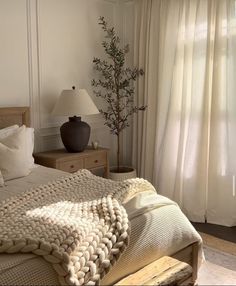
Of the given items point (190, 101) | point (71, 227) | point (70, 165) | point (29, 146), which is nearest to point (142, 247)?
point (71, 227)

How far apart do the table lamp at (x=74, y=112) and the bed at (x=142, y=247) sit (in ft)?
3.77

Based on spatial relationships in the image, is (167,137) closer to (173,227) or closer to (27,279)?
(173,227)

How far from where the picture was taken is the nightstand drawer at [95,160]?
3.59 m

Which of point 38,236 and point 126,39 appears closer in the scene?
point 38,236

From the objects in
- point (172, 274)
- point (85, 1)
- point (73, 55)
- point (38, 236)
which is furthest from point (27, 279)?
point (85, 1)

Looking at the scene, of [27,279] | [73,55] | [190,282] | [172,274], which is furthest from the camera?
[73,55]

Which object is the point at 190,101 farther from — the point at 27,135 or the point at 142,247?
the point at 142,247

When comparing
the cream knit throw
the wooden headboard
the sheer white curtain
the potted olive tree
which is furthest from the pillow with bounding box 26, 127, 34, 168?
the sheer white curtain

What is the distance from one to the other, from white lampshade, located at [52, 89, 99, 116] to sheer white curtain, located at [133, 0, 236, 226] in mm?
892

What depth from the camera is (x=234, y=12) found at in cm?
329

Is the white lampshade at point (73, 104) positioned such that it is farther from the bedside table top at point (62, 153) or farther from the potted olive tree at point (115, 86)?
the potted olive tree at point (115, 86)

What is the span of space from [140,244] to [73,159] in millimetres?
1795

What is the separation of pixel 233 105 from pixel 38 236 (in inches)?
100

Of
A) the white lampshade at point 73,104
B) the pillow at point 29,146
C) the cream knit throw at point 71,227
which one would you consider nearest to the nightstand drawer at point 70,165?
the pillow at point 29,146
